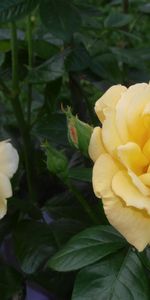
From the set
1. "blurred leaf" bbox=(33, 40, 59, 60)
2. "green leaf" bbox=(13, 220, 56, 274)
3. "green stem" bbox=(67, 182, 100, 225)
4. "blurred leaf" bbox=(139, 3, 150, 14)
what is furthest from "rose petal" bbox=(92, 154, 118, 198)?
"blurred leaf" bbox=(139, 3, 150, 14)

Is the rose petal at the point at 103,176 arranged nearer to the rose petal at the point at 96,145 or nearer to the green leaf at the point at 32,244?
the rose petal at the point at 96,145

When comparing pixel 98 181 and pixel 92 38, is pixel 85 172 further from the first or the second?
pixel 92 38

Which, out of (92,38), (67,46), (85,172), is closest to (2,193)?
(85,172)

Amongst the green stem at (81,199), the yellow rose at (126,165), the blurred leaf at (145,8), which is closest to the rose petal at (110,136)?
the yellow rose at (126,165)

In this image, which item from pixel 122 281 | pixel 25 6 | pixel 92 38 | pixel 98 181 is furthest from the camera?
pixel 92 38

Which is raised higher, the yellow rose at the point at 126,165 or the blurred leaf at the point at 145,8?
the yellow rose at the point at 126,165

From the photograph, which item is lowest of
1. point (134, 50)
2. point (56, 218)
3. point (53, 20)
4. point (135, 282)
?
point (56, 218)

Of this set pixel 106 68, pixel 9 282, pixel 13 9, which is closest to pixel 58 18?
pixel 13 9

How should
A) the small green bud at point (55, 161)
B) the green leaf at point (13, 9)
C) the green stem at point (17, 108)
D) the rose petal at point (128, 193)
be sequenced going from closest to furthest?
the rose petal at point (128, 193), the small green bud at point (55, 161), the green leaf at point (13, 9), the green stem at point (17, 108)
